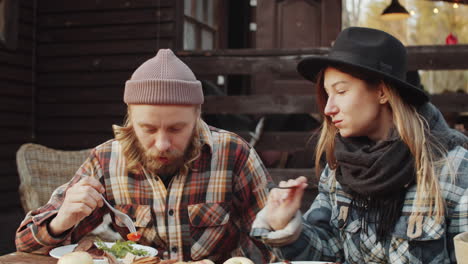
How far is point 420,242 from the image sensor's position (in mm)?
2148

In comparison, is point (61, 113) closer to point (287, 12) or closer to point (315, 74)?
point (287, 12)

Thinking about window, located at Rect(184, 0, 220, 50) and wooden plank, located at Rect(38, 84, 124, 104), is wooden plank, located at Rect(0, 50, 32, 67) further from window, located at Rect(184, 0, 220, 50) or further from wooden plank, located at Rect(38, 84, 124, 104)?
window, located at Rect(184, 0, 220, 50)

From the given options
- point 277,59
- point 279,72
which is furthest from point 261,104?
point 277,59

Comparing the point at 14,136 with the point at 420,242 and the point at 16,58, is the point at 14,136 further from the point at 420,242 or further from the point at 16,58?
the point at 420,242

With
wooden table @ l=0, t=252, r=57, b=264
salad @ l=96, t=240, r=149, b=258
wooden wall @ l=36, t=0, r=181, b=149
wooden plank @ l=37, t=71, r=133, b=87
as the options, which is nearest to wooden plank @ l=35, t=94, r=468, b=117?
wooden wall @ l=36, t=0, r=181, b=149

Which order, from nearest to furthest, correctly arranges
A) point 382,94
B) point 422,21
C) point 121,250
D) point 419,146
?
1. point 121,250
2. point 419,146
3. point 382,94
4. point 422,21

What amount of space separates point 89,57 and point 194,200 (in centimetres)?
494

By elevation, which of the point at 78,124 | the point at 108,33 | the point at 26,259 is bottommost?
the point at 26,259

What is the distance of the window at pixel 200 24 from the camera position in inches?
290

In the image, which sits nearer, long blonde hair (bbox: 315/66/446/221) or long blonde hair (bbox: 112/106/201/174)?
long blonde hair (bbox: 315/66/446/221)

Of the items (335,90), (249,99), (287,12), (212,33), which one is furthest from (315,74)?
(212,33)

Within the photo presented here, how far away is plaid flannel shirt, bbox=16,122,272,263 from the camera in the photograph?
8.39ft

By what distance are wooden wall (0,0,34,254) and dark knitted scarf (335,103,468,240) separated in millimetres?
5329

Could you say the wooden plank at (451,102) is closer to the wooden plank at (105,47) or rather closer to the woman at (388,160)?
the wooden plank at (105,47)
